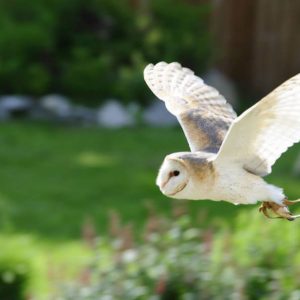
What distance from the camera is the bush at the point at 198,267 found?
186 inches

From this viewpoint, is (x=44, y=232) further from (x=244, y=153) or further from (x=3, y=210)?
(x=244, y=153)

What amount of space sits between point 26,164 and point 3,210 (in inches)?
68.6

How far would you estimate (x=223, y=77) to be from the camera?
44.2 ft

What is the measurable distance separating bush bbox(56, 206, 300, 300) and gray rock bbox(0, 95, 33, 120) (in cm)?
660

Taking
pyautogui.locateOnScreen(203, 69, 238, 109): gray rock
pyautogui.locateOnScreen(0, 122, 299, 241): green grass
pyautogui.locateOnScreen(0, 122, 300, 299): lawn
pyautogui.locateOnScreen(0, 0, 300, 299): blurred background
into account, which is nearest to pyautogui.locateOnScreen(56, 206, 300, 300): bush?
pyautogui.locateOnScreen(0, 0, 300, 299): blurred background

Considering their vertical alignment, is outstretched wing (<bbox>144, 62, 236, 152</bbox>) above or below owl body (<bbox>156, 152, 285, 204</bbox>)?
above

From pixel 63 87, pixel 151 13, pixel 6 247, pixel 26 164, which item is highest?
pixel 151 13

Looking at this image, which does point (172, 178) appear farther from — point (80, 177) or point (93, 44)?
point (93, 44)

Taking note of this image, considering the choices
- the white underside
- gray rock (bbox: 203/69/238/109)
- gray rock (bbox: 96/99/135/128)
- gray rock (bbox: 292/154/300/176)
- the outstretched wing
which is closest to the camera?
the white underside

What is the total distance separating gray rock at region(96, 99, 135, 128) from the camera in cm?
1163

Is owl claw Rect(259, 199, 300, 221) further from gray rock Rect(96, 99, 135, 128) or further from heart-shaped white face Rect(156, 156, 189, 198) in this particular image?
gray rock Rect(96, 99, 135, 128)

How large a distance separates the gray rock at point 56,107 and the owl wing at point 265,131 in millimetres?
9067

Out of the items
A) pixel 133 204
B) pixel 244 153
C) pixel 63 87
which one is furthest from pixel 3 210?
pixel 244 153

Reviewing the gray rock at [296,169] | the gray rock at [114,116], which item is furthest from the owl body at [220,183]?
the gray rock at [114,116]
